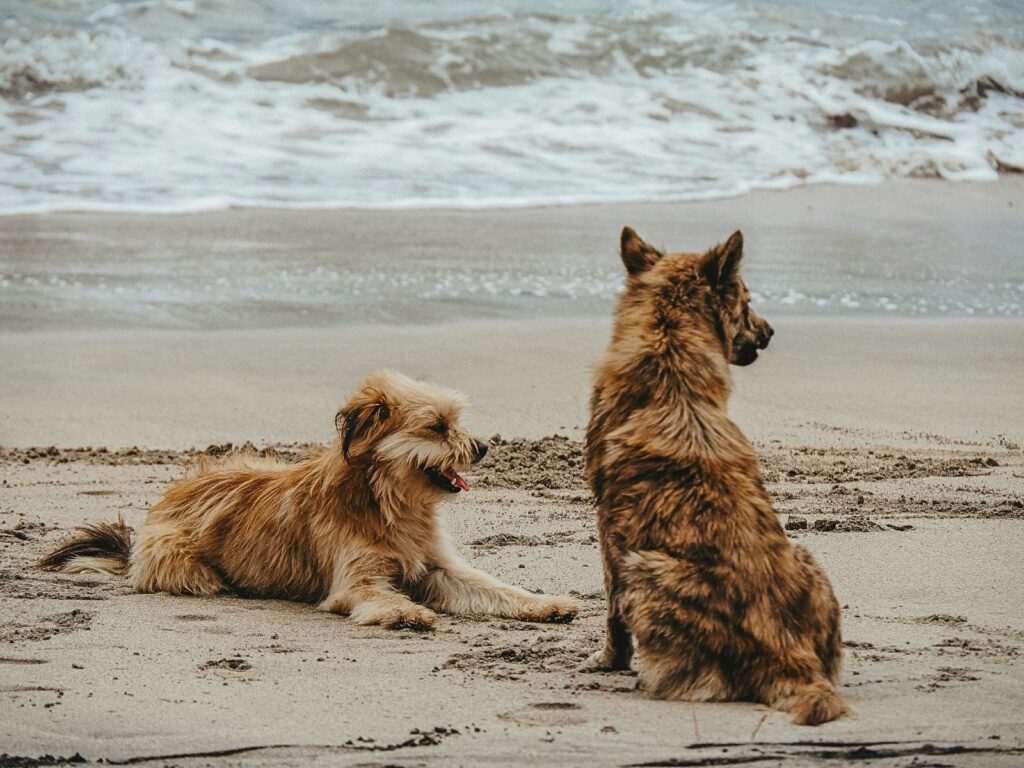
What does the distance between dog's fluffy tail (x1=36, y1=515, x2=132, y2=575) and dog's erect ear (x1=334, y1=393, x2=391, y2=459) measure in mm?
1116

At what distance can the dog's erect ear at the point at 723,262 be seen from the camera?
4441mm

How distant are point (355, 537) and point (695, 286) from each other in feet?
5.97

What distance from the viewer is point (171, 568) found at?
17.8 feet

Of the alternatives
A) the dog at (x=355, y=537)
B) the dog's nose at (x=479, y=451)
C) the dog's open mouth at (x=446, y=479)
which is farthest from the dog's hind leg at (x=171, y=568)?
the dog's nose at (x=479, y=451)

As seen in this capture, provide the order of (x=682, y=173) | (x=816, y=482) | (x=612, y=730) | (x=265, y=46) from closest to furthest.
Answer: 1. (x=612, y=730)
2. (x=816, y=482)
3. (x=682, y=173)
4. (x=265, y=46)

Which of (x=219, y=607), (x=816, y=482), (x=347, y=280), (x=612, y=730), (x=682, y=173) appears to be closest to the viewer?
(x=612, y=730)

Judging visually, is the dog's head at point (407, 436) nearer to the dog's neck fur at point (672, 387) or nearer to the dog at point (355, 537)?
the dog at point (355, 537)

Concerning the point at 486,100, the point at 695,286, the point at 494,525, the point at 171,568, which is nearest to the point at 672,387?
the point at 695,286

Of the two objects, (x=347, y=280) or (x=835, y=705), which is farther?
(x=347, y=280)

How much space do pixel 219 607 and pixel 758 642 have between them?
92.6 inches

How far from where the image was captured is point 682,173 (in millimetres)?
15766

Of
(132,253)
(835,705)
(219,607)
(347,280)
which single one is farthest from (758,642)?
(132,253)

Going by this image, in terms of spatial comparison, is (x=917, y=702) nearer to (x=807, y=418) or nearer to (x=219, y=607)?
(x=219, y=607)

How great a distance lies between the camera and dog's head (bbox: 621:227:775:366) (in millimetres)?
4445
